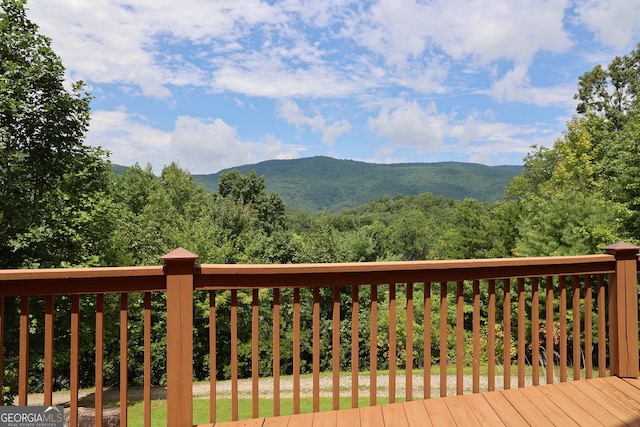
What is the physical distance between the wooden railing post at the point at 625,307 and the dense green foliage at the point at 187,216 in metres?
3.05

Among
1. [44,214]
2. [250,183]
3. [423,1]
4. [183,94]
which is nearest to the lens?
[423,1]

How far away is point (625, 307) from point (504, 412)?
1.45 metres

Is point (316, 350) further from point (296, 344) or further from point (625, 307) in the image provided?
point (625, 307)

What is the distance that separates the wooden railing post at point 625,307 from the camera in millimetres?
3160

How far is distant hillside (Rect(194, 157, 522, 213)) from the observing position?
451 feet

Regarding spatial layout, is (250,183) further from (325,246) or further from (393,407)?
(393,407)

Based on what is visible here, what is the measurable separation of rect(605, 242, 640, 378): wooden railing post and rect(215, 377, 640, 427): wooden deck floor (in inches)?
10.6

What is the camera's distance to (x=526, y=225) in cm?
1841

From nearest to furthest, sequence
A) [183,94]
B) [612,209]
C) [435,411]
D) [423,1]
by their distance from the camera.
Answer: [435,411] → [423,1] → [612,209] → [183,94]

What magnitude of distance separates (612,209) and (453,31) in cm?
801

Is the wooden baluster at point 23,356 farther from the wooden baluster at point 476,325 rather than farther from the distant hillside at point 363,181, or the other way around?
the distant hillside at point 363,181

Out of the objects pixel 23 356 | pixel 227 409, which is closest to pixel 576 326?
pixel 23 356

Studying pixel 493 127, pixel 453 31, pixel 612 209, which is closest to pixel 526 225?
pixel 612 209

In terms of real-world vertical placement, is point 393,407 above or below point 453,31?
below
